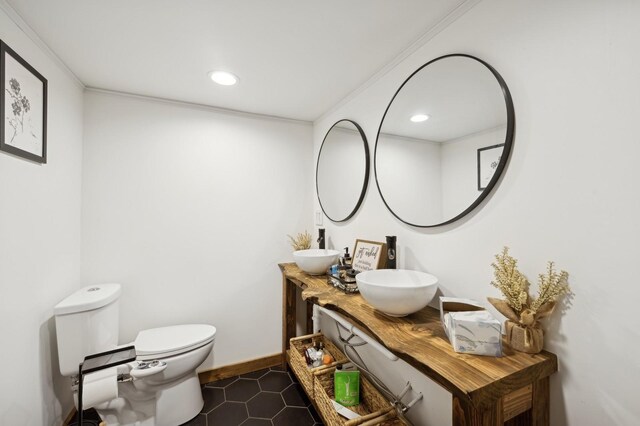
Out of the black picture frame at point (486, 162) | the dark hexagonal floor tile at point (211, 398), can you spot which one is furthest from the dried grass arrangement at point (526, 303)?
the dark hexagonal floor tile at point (211, 398)

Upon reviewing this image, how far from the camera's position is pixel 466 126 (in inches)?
47.3

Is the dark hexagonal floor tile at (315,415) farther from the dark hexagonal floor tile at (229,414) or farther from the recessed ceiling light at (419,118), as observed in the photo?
the recessed ceiling light at (419,118)

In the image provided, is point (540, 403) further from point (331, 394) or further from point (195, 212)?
point (195, 212)

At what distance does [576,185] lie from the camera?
85cm

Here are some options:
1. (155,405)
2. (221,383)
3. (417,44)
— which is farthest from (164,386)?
(417,44)

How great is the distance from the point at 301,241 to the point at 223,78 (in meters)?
1.42

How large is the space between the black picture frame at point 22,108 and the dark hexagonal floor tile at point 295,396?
2113 millimetres

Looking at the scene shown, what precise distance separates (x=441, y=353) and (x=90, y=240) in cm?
229

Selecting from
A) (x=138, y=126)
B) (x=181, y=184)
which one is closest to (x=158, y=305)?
(x=181, y=184)

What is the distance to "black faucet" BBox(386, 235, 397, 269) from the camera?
60.0 inches

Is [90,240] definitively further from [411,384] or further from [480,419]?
[480,419]

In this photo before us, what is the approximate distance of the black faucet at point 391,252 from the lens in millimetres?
1523

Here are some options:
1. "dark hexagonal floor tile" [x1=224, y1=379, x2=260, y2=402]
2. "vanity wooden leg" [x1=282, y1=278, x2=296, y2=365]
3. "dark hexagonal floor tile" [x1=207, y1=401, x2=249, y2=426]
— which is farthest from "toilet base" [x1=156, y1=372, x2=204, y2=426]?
"vanity wooden leg" [x1=282, y1=278, x2=296, y2=365]

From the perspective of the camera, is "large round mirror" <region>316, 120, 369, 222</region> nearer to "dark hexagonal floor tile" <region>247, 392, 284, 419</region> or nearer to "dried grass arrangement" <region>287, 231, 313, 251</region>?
"dried grass arrangement" <region>287, 231, 313, 251</region>
